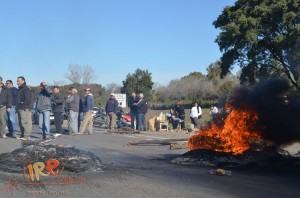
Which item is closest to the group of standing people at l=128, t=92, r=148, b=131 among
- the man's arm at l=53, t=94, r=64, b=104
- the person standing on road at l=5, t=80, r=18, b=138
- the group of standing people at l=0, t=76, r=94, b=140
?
the group of standing people at l=0, t=76, r=94, b=140

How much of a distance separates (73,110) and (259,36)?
14.5 metres

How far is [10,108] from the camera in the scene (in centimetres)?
1580

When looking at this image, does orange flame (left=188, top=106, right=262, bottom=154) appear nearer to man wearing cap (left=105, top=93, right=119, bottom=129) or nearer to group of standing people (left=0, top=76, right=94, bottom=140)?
group of standing people (left=0, top=76, right=94, bottom=140)

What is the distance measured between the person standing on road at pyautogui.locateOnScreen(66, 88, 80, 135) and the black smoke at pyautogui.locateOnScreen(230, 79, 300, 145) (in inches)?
377

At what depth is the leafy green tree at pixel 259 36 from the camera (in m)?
25.2

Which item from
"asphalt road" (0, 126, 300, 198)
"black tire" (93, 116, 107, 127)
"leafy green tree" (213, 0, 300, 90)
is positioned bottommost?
"asphalt road" (0, 126, 300, 198)

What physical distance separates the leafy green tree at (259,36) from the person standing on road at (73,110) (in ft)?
38.9

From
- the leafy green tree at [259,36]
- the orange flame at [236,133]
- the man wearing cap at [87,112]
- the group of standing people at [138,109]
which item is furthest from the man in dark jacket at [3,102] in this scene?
the leafy green tree at [259,36]

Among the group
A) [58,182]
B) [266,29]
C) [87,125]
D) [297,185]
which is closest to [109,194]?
[58,182]

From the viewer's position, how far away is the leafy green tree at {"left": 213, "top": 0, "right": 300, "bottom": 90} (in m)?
25.2

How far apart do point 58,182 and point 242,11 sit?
22.9m

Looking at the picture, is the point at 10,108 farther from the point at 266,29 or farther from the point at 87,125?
the point at 266,29

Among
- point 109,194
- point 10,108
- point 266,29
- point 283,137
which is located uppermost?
point 266,29

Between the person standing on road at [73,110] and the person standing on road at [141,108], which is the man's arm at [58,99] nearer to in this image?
the person standing on road at [73,110]
